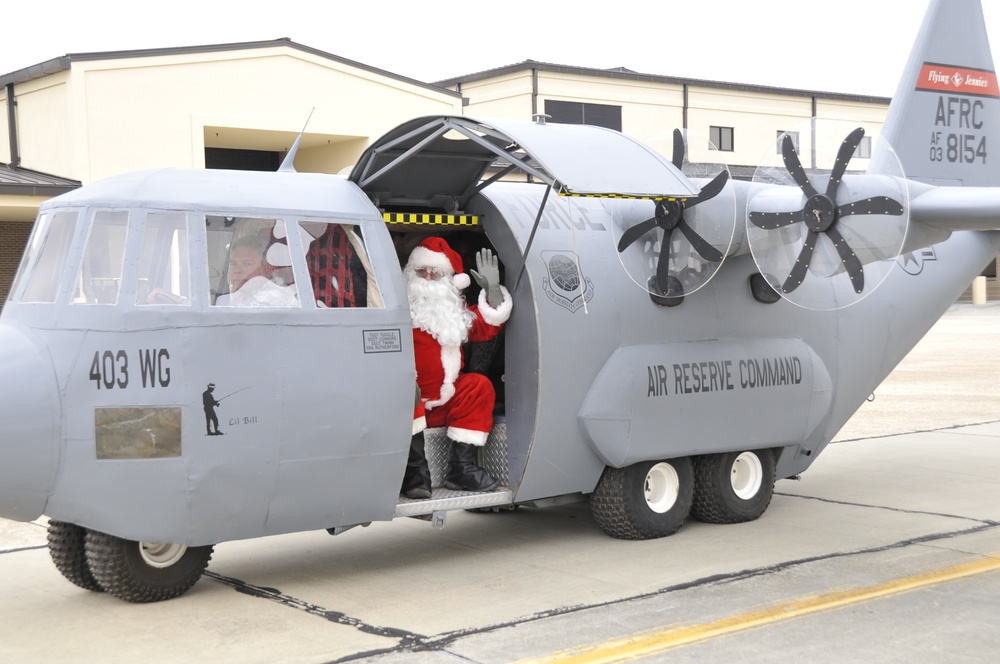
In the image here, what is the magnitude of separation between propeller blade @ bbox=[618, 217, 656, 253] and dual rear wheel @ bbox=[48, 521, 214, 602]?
4213 mm

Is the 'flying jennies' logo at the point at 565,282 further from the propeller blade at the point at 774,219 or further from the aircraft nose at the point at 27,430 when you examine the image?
the aircraft nose at the point at 27,430

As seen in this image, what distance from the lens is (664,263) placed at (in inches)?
365

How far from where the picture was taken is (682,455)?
952 cm

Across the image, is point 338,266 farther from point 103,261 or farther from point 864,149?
point 864,149

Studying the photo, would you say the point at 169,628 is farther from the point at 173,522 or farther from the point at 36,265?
the point at 36,265

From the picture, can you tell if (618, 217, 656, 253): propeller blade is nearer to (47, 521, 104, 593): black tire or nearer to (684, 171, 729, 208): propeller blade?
(684, 171, 729, 208): propeller blade

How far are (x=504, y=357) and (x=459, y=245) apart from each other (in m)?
1.19

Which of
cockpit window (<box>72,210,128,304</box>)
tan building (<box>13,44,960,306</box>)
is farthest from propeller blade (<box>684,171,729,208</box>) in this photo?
tan building (<box>13,44,960,306</box>)

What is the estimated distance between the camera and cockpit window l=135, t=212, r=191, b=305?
284 inches

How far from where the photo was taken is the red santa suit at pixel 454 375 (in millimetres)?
8812

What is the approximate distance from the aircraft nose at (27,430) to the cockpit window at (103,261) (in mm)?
488

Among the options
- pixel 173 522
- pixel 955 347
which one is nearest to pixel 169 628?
pixel 173 522

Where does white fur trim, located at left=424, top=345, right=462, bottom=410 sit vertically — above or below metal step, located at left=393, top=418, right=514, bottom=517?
above

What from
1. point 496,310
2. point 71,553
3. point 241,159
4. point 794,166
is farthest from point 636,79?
point 71,553
